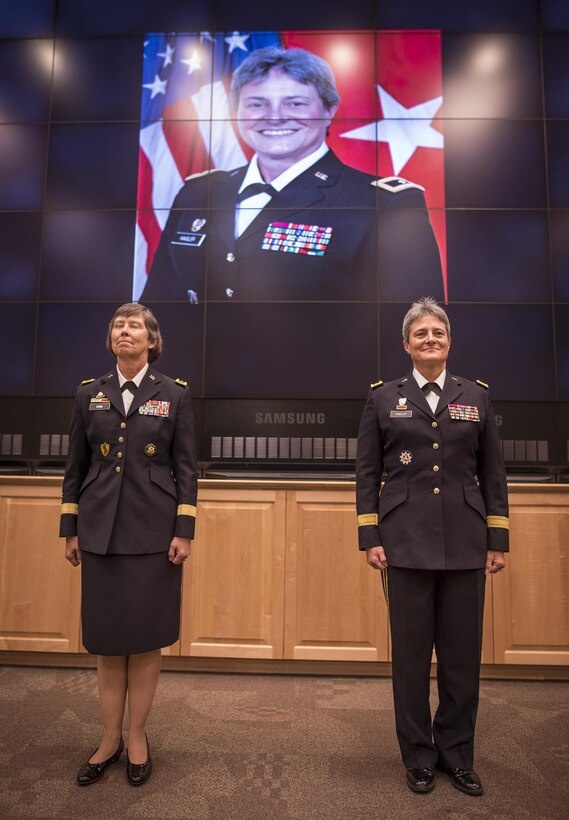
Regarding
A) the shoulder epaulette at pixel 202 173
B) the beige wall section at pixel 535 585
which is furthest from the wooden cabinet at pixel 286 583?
the shoulder epaulette at pixel 202 173

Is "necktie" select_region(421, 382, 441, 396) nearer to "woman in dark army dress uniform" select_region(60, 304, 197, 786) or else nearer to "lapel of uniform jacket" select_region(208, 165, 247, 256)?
"woman in dark army dress uniform" select_region(60, 304, 197, 786)

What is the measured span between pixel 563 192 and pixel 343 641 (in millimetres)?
3033

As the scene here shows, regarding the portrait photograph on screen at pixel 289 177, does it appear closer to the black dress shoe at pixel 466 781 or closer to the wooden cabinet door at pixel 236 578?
the wooden cabinet door at pixel 236 578

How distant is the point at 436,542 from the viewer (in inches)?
66.1

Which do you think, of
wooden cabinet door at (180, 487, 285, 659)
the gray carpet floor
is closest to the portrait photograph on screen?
wooden cabinet door at (180, 487, 285, 659)

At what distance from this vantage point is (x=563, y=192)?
11.2 feet

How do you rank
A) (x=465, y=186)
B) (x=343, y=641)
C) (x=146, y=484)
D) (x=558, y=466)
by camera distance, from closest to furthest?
(x=146, y=484)
(x=343, y=641)
(x=558, y=466)
(x=465, y=186)

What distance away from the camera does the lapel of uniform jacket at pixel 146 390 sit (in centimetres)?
176

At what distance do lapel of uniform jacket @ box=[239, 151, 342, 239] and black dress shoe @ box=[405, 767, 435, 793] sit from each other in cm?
294

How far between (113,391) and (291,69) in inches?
113

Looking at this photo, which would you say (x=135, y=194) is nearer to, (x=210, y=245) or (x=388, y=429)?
(x=210, y=245)

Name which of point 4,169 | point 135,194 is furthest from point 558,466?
point 4,169

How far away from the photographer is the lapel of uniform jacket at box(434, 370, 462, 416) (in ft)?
5.78

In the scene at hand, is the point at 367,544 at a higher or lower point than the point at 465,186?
lower
